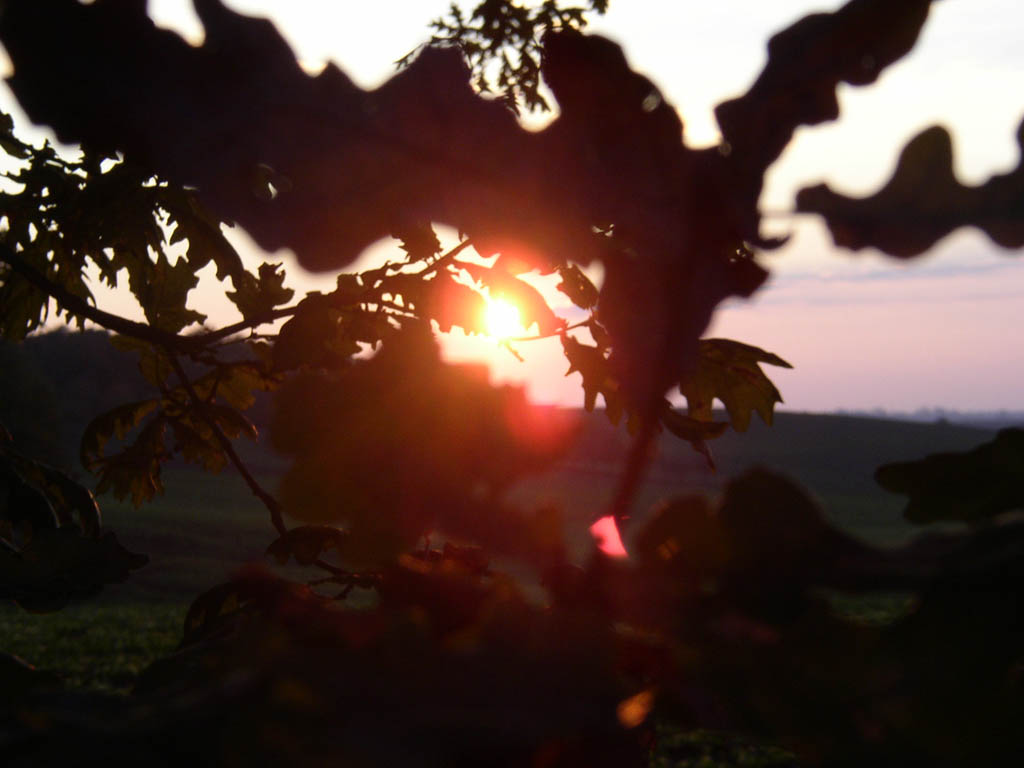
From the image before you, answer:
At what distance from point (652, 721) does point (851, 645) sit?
0.43m

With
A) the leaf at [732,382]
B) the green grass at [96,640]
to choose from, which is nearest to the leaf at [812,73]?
the leaf at [732,382]

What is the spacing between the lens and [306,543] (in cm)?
202

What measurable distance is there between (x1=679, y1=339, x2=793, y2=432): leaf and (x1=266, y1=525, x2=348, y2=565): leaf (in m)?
0.90

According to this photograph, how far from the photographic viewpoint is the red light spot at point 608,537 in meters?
0.92

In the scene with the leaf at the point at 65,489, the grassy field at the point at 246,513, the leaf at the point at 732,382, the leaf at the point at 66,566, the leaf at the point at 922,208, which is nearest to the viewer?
the leaf at the point at 922,208

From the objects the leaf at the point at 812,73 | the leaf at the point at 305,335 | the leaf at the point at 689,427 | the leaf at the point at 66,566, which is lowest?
the leaf at the point at 66,566

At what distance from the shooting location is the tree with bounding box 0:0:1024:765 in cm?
71

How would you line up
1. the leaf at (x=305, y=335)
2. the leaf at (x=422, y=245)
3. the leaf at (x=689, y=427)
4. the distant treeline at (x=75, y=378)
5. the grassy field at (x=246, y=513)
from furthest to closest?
the distant treeline at (x=75, y=378)
the grassy field at (x=246, y=513)
the leaf at (x=422, y=245)
the leaf at (x=305, y=335)
the leaf at (x=689, y=427)

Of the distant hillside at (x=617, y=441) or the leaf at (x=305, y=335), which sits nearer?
the leaf at (x=305, y=335)

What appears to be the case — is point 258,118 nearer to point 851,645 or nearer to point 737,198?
point 737,198

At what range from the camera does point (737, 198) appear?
3.40ft

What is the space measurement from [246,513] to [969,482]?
152ft

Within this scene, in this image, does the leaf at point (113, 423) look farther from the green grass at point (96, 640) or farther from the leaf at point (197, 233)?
the green grass at point (96, 640)

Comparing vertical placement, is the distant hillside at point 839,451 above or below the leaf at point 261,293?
below
